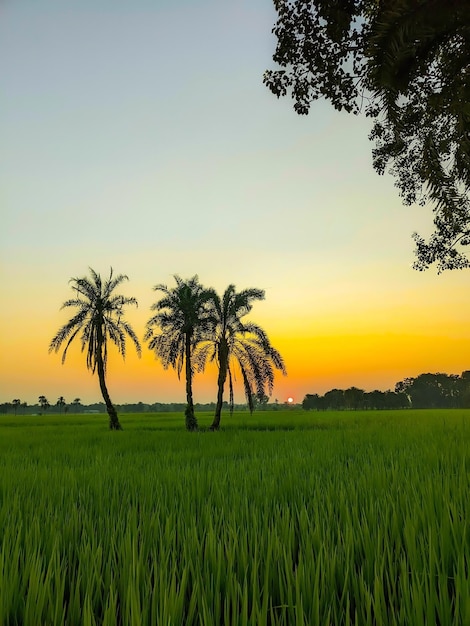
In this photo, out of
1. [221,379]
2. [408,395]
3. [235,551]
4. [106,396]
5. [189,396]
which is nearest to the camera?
[235,551]

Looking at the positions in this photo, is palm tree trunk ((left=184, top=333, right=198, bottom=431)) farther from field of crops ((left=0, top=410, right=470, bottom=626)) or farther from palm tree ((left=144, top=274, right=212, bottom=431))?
field of crops ((left=0, top=410, right=470, bottom=626))

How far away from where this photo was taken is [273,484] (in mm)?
5680

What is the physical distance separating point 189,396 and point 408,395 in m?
146

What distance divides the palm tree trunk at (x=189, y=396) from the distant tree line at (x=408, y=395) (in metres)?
118

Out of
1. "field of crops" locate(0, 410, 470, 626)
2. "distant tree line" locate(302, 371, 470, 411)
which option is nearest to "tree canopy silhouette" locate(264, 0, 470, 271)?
"field of crops" locate(0, 410, 470, 626)

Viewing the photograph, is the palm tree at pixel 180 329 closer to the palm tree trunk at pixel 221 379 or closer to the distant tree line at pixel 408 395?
the palm tree trunk at pixel 221 379

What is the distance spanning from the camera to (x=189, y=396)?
26.5m

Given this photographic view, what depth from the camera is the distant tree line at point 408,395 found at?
454 ft

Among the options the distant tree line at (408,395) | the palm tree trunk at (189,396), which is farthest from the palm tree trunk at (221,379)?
the distant tree line at (408,395)

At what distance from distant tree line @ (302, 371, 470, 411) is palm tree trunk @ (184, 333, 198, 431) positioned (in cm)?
11754

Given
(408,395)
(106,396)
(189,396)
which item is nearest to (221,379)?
(189,396)

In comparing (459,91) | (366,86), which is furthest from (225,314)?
(459,91)

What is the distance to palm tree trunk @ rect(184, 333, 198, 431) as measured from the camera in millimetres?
25812

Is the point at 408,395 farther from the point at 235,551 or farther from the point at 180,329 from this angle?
the point at 235,551
